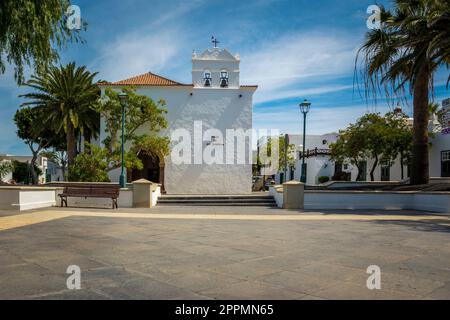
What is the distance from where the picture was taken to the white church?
25797 mm

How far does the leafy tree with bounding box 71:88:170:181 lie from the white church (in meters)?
1.34

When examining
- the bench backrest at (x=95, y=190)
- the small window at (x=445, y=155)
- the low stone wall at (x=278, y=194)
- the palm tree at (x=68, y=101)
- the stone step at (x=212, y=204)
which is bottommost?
the stone step at (x=212, y=204)

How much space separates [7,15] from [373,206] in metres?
15.4

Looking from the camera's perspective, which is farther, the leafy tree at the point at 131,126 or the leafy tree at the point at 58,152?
the leafy tree at the point at 58,152

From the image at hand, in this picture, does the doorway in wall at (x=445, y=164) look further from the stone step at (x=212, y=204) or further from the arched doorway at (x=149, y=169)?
the arched doorway at (x=149, y=169)

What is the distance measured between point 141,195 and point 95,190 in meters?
2.03

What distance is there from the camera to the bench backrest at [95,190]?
15625 millimetres

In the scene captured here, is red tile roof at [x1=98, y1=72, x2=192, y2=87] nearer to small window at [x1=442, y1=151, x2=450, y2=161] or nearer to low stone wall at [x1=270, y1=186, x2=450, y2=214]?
low stone wall at [x1=270, y1=186, x2=450, y2=214]

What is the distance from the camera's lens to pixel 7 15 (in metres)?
8.89

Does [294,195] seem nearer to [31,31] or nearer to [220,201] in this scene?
[220,201]

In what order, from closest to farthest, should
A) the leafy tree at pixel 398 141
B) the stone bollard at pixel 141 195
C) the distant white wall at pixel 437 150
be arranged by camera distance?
the stone bollard at pixel 141 195 → the leafy tree at pixel 398 141 → the distant white wall at pixel 437 150

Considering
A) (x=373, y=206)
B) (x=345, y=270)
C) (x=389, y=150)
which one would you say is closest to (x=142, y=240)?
(x=345, y=270)

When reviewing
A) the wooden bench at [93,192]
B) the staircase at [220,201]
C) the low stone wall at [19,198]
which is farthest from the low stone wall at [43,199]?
the staircase at [220,201]

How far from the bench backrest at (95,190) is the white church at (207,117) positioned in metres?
9.33
